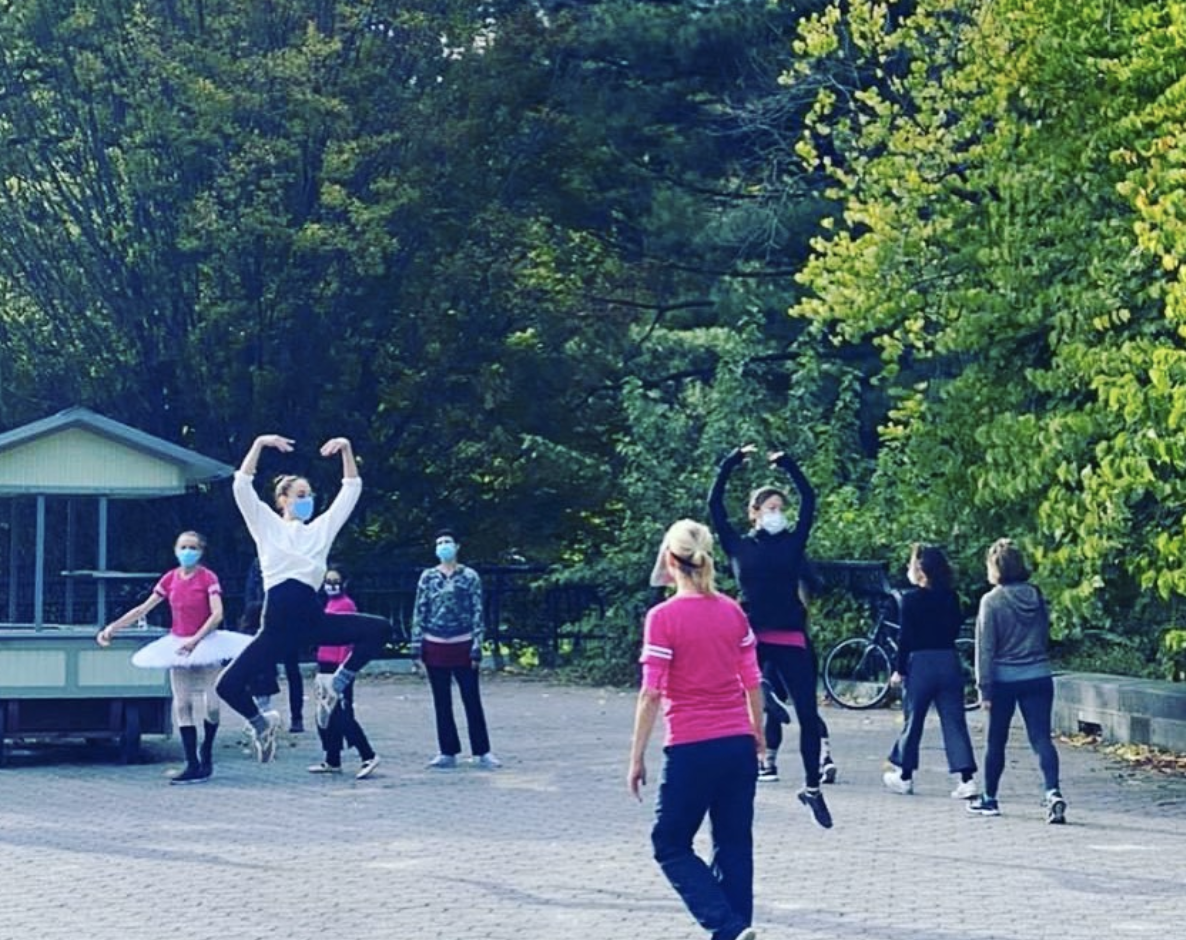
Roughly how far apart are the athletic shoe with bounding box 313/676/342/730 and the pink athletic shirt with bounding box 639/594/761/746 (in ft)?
24.9

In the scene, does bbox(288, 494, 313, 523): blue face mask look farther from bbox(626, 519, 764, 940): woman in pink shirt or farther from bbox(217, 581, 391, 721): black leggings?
bbox(626, 519, 764, 940): woman in pink shirt

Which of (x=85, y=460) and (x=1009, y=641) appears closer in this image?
(x=1009, y=641)

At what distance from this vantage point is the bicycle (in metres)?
24.3

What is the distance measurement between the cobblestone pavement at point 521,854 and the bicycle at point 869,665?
475 centimetres

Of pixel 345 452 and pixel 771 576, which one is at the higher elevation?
pixel 345 452

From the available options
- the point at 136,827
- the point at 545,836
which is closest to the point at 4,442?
the point at 136,827

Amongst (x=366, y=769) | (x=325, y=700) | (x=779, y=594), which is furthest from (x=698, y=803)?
(x=366, y=769)

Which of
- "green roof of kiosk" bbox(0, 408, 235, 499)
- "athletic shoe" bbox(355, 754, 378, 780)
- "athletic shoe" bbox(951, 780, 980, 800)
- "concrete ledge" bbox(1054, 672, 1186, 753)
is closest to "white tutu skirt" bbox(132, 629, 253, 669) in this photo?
"athletic shoe" bbox(355, 754, 378, 780)

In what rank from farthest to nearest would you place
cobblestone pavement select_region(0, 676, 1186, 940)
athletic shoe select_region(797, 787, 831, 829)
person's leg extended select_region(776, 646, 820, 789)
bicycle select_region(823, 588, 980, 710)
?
bicycle select_region(823, 588, 980, 710) < person's leg extended select_region(776, 646, 820, 789) < athletic shoe select_region(797, 787, 831, 829) < cobblestone pavement select_region(0, 676, 1186, 940)

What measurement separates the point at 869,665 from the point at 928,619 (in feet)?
28.8

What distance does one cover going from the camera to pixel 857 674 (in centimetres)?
2492

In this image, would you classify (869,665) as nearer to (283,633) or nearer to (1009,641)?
(1009,641)

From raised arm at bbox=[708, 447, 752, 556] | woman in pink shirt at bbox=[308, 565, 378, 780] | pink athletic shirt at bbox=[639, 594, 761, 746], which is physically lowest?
woman in pink shirt at bbox=[308, 565, 378, 780]

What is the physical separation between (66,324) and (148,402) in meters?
1.62
